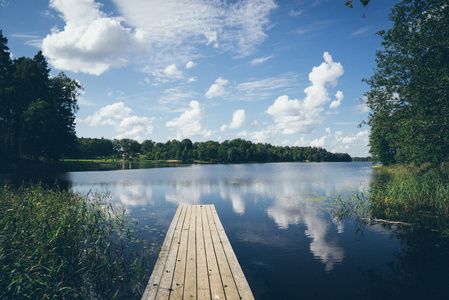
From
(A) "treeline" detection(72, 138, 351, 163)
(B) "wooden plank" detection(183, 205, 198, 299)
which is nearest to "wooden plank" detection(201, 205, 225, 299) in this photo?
(B) "wooden plank" detection(183, 205, 198, 299)

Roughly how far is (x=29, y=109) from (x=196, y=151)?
328 ft

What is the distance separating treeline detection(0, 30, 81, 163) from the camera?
35312 millimetres

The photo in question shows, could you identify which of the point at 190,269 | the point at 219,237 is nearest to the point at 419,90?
the point at 219,237

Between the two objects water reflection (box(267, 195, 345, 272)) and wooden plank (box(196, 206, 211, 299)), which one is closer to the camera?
wooden plank (box(196, 206, 211, 299))

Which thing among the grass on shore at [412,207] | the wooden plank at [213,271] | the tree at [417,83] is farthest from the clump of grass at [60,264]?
the tree at [417,83]

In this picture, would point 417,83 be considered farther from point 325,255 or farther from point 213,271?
point 213,271

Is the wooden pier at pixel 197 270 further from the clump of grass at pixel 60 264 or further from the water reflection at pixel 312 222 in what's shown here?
the water reflection at pixel 312 222

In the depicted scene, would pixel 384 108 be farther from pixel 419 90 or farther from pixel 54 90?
pixel 54 90

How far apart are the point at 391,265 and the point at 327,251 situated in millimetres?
1844

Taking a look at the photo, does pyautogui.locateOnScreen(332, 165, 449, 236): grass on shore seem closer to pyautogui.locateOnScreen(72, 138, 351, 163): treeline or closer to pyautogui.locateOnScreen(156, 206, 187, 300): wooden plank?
pyautogui.locateOnScreen(156, 206, 187, 300): wooden plank

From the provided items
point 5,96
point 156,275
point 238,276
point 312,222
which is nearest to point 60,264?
point 156,275

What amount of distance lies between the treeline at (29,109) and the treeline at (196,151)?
264 feet

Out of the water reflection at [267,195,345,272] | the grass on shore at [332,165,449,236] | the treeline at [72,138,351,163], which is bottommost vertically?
the water reflection at [267,195,345,272]

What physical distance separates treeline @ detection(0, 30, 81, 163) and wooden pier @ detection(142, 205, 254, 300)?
3957 centimetres
